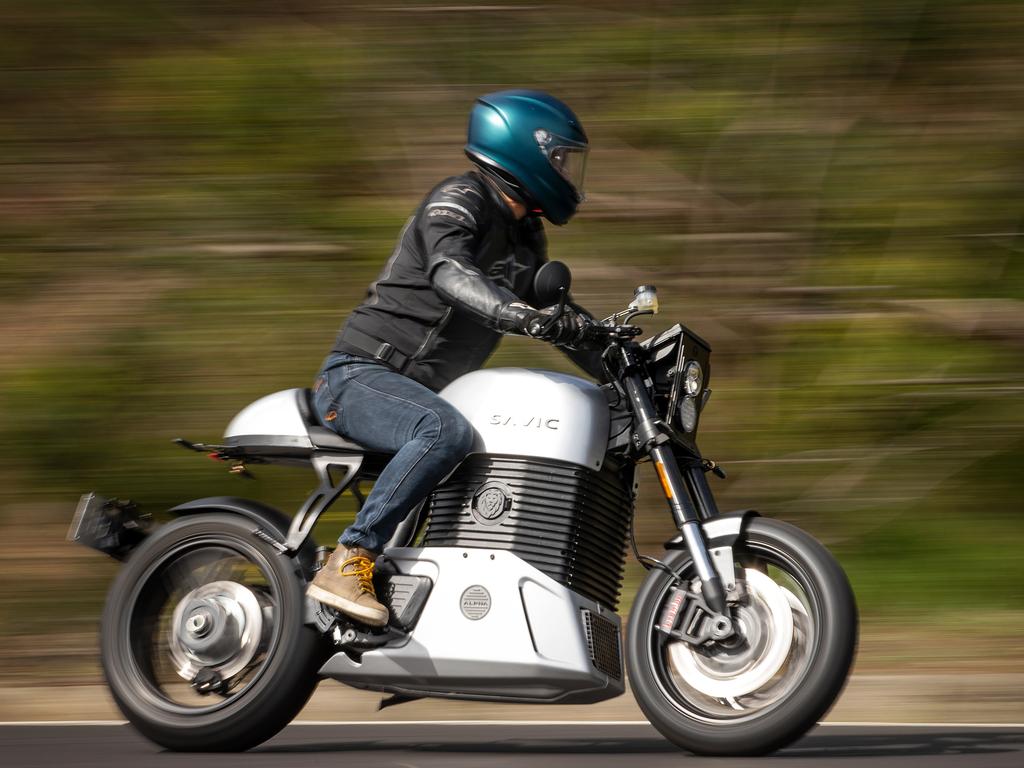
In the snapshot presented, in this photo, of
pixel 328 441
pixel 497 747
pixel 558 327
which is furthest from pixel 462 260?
pixel 497 747

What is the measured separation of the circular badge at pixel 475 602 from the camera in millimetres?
4805

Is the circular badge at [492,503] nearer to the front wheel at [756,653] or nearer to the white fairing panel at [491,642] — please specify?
the white fairing panel at [491,642]

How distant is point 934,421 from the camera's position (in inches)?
342

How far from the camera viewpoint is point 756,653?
4.71m

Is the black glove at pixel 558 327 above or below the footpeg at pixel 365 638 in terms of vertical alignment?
above

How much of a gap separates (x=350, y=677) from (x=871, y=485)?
4.37m

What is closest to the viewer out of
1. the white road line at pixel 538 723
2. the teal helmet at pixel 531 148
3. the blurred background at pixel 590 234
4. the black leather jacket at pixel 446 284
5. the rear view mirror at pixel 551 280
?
the rear view mirror at pixel 551 280

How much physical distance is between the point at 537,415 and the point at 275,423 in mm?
928

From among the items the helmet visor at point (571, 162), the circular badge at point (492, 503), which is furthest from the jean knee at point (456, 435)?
the helmet visor at point (571, 162)

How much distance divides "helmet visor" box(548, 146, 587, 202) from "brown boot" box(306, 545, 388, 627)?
1.38 meters

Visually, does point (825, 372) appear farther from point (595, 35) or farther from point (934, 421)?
point (595, 35)

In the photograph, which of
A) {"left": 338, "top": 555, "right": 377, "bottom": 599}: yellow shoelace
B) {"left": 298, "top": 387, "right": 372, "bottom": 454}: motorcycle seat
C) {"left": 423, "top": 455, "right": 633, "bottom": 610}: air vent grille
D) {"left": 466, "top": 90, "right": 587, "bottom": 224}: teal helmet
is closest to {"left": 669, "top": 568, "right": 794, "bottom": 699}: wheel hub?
{"left": 423, "top": 455, "right": 633, "bottom": 610}: air vent grille

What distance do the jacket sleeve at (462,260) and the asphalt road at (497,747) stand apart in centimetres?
136

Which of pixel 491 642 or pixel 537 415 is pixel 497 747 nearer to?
pixel 491 642
